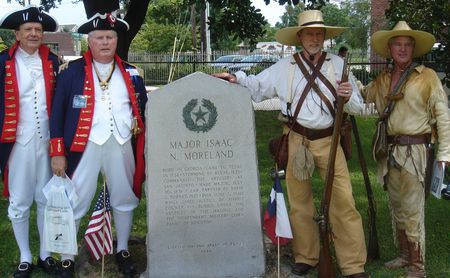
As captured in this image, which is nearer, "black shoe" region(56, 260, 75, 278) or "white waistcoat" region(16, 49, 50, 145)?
"white waistcoat" region(16, 49, 50, 145)

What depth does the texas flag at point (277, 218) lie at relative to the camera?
14.8 feet

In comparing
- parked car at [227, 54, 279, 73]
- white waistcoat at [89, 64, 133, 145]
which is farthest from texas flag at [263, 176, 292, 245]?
parked car at [227, 54, 279, 73]

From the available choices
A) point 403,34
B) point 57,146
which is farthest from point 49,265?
point 403,34

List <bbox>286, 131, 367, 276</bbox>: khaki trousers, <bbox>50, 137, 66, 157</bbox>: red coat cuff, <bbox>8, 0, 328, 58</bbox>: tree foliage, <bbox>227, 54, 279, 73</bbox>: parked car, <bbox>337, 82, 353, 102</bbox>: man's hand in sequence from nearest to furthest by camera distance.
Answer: <bbox>337, 82, 353, 102</bbox>: man's hand, <bbox>50, 137, 66, 157</bbox>: red coat cuff, <bbox>286, 131, 367, 276</bbox>: khaki trousers, <bbox>8, 0, 328, 58</bbox>: tree foliage, <bbox>227, 54, 279, 73</bbox>: parked car

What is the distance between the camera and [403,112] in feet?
14.5

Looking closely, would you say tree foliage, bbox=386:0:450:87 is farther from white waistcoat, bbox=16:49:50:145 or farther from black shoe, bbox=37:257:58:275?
black shoe, bbox=37:257:58:275

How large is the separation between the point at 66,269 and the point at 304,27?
8.08 ft

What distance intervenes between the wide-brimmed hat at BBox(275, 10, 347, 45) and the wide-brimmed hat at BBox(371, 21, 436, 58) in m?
0.28

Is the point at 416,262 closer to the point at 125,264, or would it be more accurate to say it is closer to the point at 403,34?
the point at 403,34

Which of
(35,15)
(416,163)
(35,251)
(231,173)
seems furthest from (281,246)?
(35,15)

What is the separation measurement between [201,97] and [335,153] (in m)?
1.02

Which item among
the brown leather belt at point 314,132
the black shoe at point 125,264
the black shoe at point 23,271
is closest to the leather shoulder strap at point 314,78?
the brown leather belt at point 314,132

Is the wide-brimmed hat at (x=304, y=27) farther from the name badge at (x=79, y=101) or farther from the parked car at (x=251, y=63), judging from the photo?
the parked car at (x=251, y=63)

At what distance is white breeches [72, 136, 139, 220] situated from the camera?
4352mm
